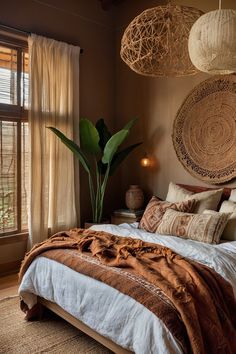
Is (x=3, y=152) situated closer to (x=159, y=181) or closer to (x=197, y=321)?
(x=159, y=181)

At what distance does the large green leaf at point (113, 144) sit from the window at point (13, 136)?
3.10 feet

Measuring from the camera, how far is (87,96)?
4625 mm

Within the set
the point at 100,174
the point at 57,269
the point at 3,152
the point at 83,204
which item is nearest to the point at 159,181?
the point at 100,174

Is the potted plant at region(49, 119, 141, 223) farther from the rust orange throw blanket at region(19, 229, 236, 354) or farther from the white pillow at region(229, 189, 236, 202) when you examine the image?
the rust orange throw blanket at region(19, 229, 236, 354)

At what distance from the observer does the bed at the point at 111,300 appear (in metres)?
1.78

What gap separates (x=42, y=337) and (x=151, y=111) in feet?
10.0

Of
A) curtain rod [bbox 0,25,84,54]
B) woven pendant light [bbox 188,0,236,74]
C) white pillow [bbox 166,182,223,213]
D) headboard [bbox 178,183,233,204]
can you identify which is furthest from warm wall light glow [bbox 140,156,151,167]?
woven pendant light [bbox 188,0,236,74]

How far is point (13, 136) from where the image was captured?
12.8 feet

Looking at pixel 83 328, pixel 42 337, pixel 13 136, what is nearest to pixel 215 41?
pixel 83 328

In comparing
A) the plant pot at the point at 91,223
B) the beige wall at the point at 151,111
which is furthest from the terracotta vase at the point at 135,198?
the plant pot at the point at 91,223

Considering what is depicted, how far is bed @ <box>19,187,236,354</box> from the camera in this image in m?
1.78

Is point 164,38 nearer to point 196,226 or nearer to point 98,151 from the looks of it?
point 98,151

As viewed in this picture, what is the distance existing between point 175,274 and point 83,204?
273 cm

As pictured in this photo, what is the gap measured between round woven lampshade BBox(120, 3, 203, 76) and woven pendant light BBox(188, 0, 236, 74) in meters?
0.73
